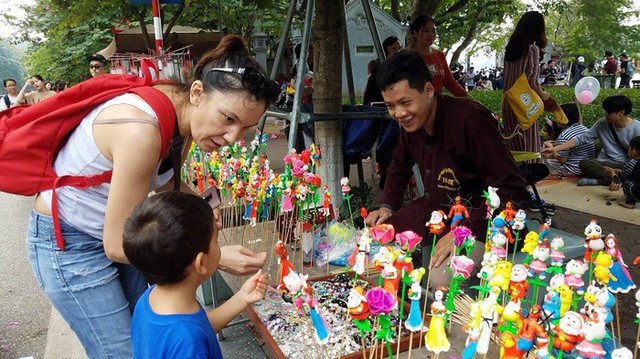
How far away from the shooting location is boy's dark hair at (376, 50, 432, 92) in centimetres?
229

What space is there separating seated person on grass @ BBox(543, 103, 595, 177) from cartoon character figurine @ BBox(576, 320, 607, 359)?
5.50 m

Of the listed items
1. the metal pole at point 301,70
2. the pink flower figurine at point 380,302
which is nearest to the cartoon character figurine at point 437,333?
the pink flower figurine at point 380,302

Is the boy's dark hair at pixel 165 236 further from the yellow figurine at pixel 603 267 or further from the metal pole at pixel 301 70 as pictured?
the metal pole at pixel 301 70

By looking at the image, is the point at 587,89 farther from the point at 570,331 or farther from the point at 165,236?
the point at 165,236

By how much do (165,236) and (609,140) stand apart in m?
5.79

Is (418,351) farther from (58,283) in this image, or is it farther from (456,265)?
(58,283)

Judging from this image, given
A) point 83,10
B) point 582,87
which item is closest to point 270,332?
point 83,10

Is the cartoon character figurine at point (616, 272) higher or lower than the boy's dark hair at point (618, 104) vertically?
lower

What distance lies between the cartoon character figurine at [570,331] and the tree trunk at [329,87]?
2.81 meters

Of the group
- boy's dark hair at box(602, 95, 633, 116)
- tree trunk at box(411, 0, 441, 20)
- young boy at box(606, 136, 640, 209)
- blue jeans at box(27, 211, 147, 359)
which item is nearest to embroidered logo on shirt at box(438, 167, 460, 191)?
blue jeans at box(27, 211, 147, 359)

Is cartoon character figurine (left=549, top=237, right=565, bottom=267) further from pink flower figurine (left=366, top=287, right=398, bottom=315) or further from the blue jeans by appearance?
the blue jeans

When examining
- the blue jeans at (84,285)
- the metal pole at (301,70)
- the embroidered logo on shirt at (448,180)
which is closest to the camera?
the blue jeans at (84,285)

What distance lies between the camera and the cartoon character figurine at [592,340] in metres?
0.97

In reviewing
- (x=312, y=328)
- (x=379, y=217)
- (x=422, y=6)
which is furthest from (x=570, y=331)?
(x=422, y=6)
